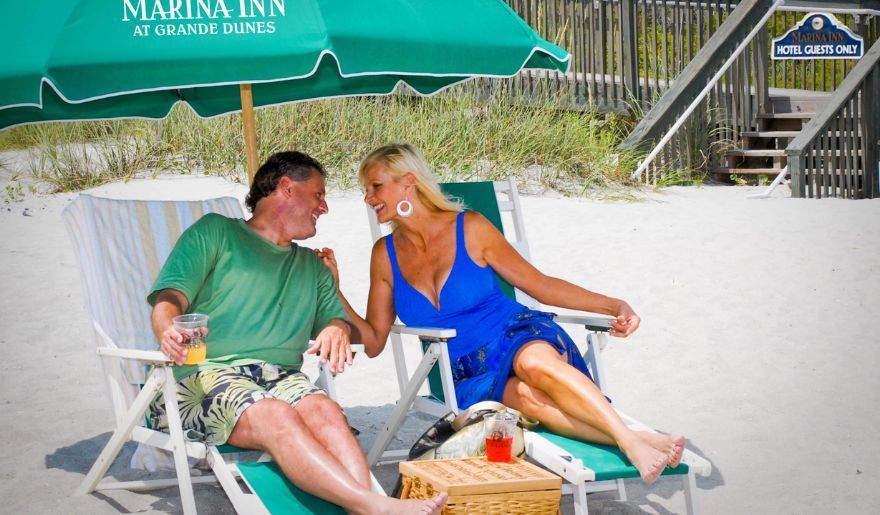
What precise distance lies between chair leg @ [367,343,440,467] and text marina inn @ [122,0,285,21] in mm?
1322

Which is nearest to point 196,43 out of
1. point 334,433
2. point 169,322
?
point 169,322

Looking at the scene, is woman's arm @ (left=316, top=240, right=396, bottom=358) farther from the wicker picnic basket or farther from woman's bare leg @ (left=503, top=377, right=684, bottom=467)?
the wicker picnic basket

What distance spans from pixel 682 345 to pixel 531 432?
291 cm

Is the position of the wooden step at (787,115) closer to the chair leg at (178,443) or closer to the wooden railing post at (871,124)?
the wooden railing post at (871,124)

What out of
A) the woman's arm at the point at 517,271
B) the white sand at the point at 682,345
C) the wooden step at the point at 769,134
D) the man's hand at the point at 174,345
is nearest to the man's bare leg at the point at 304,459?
the man's hand at the point at 174,345

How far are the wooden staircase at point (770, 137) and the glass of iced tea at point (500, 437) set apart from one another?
29.3ft

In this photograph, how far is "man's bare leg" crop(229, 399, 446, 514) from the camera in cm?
324

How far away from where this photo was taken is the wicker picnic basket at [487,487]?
3.22 meters

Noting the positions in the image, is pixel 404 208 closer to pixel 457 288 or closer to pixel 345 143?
pixel 457 288

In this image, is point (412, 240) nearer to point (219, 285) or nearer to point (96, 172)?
point (219, 285)

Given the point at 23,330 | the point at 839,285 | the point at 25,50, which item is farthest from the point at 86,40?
the point at 839,285

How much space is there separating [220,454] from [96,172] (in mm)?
7456

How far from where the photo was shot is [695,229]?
906cm

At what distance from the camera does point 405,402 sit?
13.8 ft
